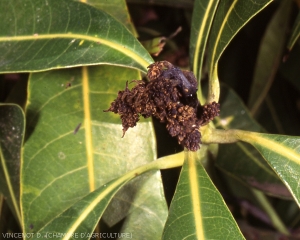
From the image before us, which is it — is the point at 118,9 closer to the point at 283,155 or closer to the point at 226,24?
the point at 226,24

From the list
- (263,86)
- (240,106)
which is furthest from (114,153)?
(263,86)

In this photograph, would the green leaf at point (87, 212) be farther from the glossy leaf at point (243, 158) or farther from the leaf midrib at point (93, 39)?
the glossy leaf at point (243, 158)

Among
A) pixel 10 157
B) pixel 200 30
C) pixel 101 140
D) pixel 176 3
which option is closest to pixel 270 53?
pixel 176 3

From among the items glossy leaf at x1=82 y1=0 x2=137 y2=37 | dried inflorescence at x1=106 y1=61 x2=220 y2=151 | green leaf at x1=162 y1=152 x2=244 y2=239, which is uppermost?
glossy leaf at x1=82 y1=0 x2=137 y2=37

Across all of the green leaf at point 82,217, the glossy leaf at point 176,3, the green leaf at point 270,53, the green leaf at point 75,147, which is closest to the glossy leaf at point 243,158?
the green leaf at point 270,53

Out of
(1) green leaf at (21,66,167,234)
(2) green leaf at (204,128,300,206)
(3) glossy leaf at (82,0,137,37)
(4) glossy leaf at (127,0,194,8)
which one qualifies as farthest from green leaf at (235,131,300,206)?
(4) glossy leaf at (127,0,194,8)

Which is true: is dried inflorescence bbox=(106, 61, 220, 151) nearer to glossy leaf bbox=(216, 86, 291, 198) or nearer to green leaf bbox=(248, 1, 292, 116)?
glossy leaf bbox=(216, 86, 291, 198)
